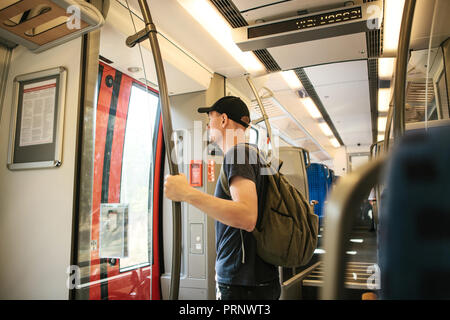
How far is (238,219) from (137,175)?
2160 mm

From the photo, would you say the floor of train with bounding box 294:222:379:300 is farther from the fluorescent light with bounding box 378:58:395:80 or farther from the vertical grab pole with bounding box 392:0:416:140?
the fluorescent light with bounding box 378:58:395:80

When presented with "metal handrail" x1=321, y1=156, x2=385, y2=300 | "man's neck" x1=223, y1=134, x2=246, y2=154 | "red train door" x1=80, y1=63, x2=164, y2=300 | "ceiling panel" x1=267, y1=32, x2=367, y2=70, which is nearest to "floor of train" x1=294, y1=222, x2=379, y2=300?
"man's neck" x1=223, y1=134, x2=246, y2=154

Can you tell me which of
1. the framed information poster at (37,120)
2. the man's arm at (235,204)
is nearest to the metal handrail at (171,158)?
the man's arm at (235,204)

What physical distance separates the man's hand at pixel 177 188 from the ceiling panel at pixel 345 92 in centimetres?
372

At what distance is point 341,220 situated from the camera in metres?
0.48

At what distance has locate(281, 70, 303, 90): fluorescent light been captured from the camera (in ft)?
15.5

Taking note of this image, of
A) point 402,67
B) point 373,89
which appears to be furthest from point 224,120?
point 373,89

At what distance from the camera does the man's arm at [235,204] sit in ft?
4.54

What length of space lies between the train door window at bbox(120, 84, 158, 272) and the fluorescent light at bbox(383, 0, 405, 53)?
228 cm

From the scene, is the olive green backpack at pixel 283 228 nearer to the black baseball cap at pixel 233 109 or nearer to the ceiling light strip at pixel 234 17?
the black baseball cap at pixel 233 109

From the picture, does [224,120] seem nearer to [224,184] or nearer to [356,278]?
[224,184]

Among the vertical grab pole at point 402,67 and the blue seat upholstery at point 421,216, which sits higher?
the vertical grab pole at point 402,67

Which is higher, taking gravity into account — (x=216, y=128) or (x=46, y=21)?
(x=46, y=21)
